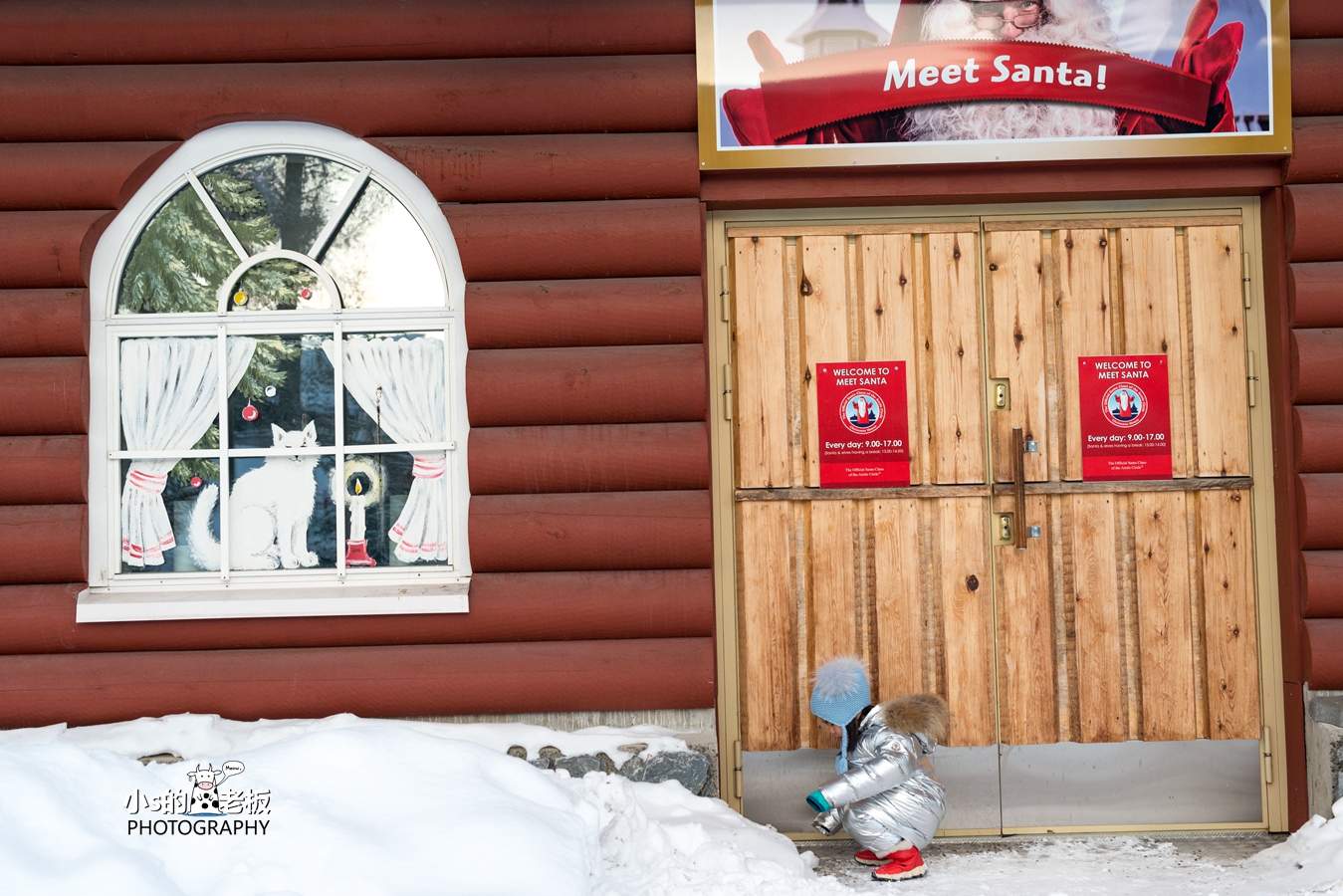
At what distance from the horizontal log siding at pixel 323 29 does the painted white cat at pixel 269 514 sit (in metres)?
1.63

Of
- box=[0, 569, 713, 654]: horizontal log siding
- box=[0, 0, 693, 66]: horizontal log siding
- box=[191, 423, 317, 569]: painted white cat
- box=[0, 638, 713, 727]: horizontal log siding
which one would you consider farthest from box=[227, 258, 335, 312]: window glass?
box=[0, 638, 713, 727]: horizontal log siding

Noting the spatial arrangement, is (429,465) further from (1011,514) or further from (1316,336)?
Answer: (1316,336)

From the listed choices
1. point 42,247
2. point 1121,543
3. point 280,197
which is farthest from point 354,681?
point 1121,543

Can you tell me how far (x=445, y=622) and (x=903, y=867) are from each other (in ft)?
6.82

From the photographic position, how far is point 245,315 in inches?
170

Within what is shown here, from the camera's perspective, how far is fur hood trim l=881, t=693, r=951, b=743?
391cm

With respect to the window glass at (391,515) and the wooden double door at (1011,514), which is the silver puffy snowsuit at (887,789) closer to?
the wooden double door at (1011,514)

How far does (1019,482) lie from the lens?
14.4ft

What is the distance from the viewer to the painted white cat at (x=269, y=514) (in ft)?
14.1

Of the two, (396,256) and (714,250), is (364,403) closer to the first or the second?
(396,256)

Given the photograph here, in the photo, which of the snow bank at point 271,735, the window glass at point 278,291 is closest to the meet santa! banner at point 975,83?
the window glass at point 278,291

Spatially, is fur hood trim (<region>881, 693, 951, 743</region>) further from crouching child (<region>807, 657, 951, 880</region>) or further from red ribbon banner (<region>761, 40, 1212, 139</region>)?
red ribbon banner (<region>761, 40, 1212, 139</region>)

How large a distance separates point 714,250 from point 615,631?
171 centimetres

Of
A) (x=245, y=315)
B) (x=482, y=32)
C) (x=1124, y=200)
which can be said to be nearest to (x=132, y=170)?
(x=245, y=315)
